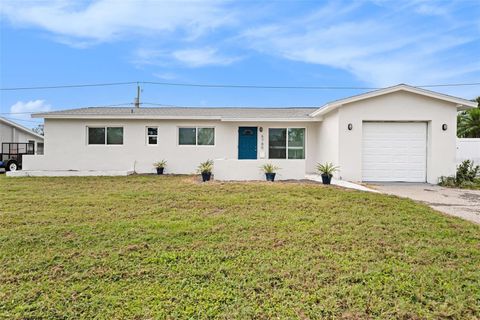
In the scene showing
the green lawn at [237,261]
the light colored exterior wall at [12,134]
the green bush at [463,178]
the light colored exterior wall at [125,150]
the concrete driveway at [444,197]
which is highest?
the light colored exterior wall at [12,134]

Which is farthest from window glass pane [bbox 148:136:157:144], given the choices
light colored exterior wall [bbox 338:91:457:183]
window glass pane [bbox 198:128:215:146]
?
light colored exterior wall [bbox 338:91:457:183]

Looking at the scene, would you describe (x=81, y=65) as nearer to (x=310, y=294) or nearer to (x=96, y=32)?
(x=96, y=32)

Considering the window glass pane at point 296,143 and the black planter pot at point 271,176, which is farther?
the window glass pane at point 296,143

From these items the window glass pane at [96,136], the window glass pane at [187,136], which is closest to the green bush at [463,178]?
the window glass pane at [187,136]

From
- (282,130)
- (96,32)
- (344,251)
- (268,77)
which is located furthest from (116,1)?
(268,77)

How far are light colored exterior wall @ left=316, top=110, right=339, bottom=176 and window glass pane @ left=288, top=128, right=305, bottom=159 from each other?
736 millimetres

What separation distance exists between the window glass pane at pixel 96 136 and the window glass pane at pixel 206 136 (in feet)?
15.0

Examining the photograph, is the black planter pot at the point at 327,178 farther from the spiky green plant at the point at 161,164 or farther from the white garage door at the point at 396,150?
the spiky green plant at the point at 161,164

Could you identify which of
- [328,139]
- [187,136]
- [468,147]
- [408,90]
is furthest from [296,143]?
[468,147]

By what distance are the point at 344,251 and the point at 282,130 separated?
33.2 ft

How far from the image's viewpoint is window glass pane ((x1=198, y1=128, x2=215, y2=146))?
13703 mm

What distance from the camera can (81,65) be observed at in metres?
20.3

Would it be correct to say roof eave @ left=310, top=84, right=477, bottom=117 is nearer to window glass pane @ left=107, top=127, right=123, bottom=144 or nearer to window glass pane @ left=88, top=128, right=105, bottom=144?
window glass pane @ left=107, top=127, right=123, bottom=144

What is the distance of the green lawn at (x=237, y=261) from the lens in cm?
285
